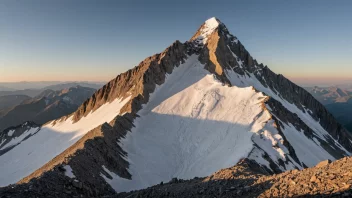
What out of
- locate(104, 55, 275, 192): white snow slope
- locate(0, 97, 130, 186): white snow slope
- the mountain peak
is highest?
the mountain peak

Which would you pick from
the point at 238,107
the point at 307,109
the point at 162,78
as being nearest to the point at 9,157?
the point at 162,78

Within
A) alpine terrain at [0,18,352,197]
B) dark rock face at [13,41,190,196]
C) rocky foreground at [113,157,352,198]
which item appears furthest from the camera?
alpine terrain at [0,18,352,197]

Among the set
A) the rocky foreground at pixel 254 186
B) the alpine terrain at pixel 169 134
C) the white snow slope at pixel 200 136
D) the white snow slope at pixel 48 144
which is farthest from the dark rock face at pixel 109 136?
the white snow slope at pixel 48 144

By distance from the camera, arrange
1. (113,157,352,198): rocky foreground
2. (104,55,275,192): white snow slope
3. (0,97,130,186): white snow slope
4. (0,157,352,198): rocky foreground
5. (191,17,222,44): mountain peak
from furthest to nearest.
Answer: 1. (191,17,222,44): mountain peak
2. (0,97,130,186): white snow slope
3. (104,55,275,192): white snow slope
4. (0,157,352,198): rocky foreground
5. (113,157,352,198): rocky foreground

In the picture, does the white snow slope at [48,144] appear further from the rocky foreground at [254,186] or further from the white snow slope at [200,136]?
the rocky foreground at [254,186]

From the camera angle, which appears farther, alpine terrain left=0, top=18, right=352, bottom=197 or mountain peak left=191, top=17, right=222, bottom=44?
mountain peak left=191, top=17, right=222, bottom=44

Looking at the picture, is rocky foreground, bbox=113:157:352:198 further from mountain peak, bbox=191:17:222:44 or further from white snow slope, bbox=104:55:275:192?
mountain peak, bbox=191:17:222:44

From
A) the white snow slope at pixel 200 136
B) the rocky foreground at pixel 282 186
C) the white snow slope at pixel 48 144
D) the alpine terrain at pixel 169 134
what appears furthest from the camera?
the white snow slope at pixel 48 144

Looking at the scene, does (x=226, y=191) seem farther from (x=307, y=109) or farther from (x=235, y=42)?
(x=307, y=109)

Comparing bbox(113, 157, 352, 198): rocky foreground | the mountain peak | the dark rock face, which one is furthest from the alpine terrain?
bbox(113, 157, 352, 198): rocky foreground
